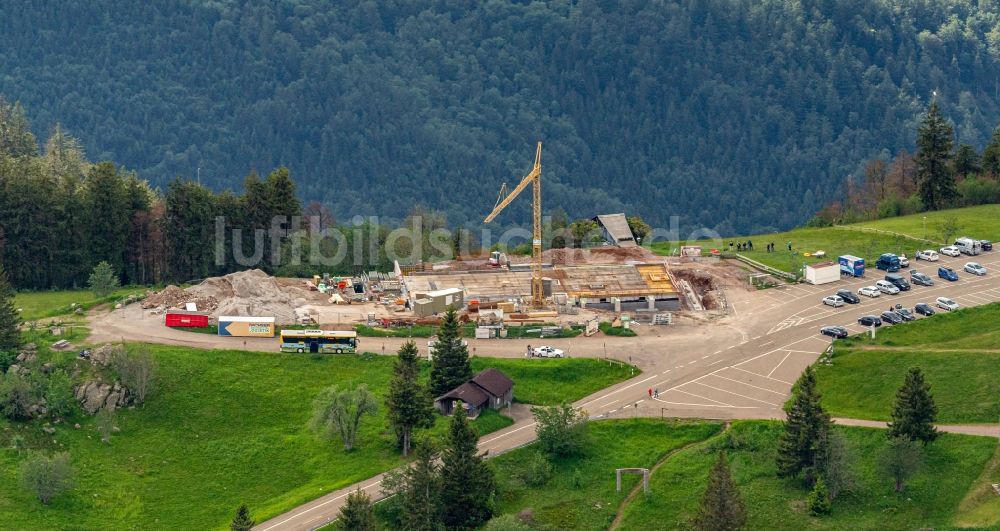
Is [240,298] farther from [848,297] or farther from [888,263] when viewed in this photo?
[888,263]

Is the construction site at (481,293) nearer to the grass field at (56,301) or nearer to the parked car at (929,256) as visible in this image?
the grass field at (56,301)

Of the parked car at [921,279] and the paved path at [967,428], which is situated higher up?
the parked car at [921,279]

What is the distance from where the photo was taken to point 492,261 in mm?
183625

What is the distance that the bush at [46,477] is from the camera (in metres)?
128

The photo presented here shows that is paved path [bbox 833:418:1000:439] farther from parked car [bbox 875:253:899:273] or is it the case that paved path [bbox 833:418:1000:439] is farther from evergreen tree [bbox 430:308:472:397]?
parked car [bbox 875:253:899:273]

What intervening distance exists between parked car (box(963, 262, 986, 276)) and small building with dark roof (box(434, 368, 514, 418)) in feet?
191

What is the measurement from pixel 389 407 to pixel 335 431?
5.46 metres

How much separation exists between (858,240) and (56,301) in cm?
9335

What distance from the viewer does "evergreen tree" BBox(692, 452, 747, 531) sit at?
384ft

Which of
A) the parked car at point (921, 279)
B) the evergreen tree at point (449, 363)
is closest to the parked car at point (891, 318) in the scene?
the parked car at point (921, 279)

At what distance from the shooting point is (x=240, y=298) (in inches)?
6521

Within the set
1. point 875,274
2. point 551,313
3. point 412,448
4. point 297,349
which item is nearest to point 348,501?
point 412,448

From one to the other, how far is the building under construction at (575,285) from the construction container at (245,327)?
15.7 m

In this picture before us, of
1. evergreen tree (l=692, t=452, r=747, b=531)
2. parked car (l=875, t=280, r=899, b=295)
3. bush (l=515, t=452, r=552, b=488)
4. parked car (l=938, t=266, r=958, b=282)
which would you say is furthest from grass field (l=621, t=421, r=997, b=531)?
parked car (l=938, t=266, r=958, b=282)
